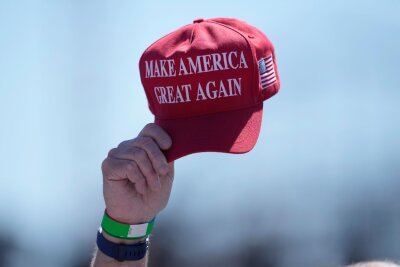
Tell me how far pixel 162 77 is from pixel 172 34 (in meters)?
0.27

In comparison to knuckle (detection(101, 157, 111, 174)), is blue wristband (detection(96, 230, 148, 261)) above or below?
below

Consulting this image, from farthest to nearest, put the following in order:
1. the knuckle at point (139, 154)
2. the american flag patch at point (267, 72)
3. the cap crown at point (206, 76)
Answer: the american flag patch at point (267, 72) < the cap crown at point (206, 76) < the knuckle at point (139, 154)

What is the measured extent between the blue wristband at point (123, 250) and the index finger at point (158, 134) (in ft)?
1.40

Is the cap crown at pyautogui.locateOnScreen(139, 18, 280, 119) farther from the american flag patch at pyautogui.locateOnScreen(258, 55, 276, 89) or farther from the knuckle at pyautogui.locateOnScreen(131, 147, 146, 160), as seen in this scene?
the knuckle at pyautogui.locateOnScreen(131, 147, 146, 160)

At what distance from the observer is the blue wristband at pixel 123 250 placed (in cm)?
286

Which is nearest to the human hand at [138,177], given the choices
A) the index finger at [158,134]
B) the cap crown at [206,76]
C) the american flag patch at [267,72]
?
the index finger at [158,134]

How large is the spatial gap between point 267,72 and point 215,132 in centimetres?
34

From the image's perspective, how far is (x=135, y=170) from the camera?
8.61 feet

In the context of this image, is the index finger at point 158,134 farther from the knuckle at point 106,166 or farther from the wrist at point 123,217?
the wrist at point 123,217

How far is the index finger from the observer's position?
2652 mm

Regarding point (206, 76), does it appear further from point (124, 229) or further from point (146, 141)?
point (124, 229)

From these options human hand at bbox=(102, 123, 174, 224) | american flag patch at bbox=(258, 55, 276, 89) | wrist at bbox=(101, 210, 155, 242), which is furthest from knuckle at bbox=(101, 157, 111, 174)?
american flag patch at bbox=(258, 55, 276, 89)

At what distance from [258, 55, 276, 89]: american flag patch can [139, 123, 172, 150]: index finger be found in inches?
15.6

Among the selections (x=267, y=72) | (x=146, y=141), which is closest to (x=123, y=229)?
(x=146, y=141)
